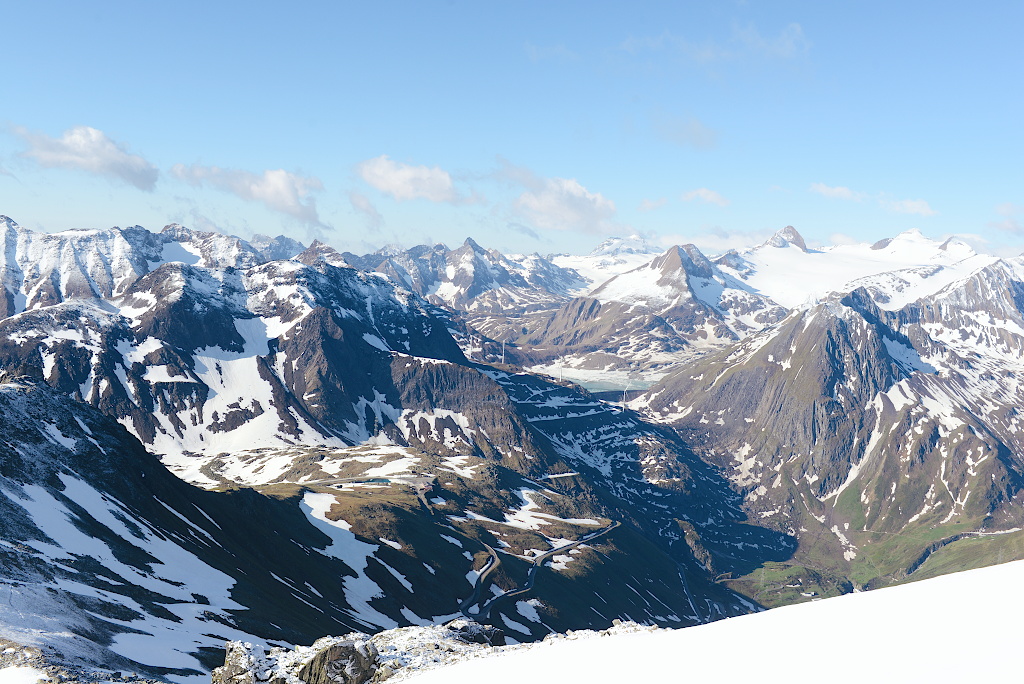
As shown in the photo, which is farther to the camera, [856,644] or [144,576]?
[144,576]

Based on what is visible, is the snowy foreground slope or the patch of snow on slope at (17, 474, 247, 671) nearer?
the snowy foreground slope

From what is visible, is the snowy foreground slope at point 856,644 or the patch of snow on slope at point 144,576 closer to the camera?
the snowy foreground slope at point 856,644

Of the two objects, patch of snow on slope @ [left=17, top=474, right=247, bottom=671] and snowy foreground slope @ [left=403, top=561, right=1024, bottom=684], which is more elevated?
snowy foreground slope @ [left=403, top=561, right=1024, bottom=684]

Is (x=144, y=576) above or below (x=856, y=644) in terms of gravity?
below

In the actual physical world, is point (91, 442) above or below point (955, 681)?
below

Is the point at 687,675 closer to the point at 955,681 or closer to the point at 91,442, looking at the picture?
the point at 955,681

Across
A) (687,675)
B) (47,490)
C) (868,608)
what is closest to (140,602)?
(47,490)

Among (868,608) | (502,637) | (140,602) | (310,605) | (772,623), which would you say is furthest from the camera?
(310,605)

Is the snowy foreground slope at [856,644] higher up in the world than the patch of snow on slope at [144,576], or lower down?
higher up
